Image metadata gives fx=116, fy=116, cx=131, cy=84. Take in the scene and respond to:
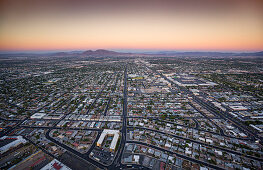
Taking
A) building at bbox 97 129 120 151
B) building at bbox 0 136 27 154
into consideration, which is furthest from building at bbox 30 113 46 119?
building at bbox 97 129 120 151

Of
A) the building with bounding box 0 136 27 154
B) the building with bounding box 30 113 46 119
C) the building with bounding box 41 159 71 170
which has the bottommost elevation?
the building with bounding box 41 159 71 170

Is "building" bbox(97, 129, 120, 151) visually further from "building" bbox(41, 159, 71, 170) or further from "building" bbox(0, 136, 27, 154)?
"building" bbox(0, 136, 27, 154)

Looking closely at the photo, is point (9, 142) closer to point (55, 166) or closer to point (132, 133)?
point (55, 166)

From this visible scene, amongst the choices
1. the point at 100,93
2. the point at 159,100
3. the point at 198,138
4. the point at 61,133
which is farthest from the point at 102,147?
the point at 100,93

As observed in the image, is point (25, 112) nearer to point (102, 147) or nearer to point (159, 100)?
point (102, 147)

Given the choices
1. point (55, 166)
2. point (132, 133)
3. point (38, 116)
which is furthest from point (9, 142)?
point (132, 133)

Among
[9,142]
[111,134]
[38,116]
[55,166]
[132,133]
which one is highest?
[38,116]

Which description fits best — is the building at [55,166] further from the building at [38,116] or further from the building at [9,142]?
the building at [38,116]

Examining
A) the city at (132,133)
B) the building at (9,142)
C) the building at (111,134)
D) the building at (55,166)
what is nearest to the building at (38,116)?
the city at (132,133)

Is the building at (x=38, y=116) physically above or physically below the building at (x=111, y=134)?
above

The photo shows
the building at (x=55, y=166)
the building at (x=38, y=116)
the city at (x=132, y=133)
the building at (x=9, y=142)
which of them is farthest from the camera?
the building at (x=38, y=116)

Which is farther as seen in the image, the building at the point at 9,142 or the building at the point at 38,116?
the building at the point at 38,116
